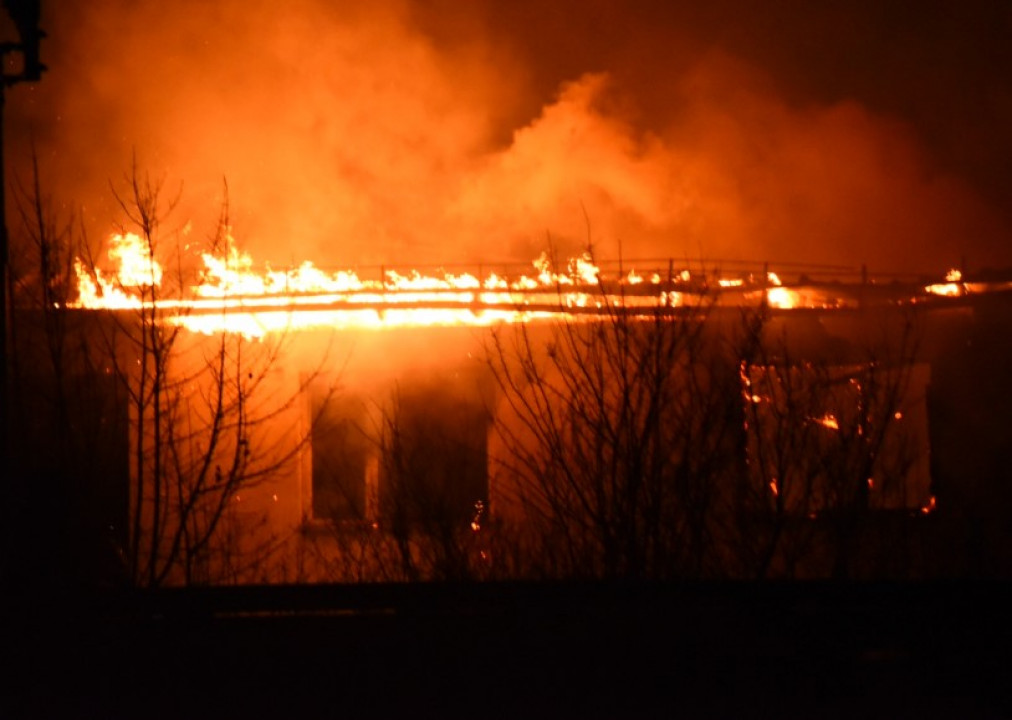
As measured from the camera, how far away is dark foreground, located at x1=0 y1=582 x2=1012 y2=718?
5801 millimetres

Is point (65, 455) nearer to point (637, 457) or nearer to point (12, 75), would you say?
point (12, 75)

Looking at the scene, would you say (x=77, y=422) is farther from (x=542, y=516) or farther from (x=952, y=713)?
(x=952, y=713)

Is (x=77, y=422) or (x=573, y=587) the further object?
(x=77, y=422)

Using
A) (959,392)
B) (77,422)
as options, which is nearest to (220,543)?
(77,422)

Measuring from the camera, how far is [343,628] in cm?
A: 659

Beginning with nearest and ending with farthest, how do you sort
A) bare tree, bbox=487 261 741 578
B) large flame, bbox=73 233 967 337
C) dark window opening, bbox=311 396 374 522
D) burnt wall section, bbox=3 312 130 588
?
bare tree, bbox=487 261 741 578 < burnt wall section, bbox=3 312 130 588 < large flame, bbox=73 233 967 337 < dark window opening, bbox=311 396 374 522

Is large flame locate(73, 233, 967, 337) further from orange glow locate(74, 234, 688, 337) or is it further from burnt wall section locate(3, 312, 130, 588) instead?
burnt wall section locate(3, 312, 130, 588)

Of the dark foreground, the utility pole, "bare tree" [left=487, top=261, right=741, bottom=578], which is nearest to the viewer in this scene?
the dark foreground

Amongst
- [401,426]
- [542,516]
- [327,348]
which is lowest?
[542,516]

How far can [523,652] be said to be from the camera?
21.0 ft

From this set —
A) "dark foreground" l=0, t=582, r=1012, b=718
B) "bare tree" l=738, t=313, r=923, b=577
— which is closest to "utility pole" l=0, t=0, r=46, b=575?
"dark foreground" l=0, t=582, r=1012, b=718

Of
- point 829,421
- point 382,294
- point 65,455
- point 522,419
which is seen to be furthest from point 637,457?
point 65,455

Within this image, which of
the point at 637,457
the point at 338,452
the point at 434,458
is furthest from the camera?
the point at 338,452

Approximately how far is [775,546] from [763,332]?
253 centimetres
